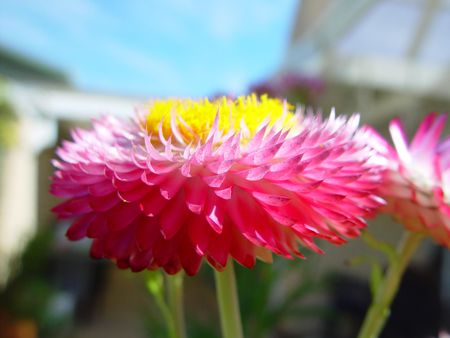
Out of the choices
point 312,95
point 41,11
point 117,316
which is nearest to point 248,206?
point 312,95

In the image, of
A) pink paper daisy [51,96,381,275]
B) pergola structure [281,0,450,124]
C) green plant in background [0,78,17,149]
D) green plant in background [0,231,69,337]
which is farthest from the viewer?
green plant in background [0,78,17,149]

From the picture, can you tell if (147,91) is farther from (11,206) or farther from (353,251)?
(353,251)

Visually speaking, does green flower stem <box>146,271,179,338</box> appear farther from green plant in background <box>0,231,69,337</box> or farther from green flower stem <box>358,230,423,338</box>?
green plant in background <box>0,231,69,337</box>

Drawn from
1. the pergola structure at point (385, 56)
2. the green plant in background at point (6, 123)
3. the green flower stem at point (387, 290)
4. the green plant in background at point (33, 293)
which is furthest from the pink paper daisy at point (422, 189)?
the green plant in background at point (6, 123)

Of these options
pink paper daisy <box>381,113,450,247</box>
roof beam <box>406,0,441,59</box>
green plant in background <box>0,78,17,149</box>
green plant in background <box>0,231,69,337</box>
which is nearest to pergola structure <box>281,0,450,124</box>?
roof beam <box>406,0,441,59</box>

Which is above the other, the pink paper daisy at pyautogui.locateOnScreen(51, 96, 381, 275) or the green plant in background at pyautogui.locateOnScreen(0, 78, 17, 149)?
the green plant in background at pyautogui.locateOnScreen(0, 78, 17, 149)

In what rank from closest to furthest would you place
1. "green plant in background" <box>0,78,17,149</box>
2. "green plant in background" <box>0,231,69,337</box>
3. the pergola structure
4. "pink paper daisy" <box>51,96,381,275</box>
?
"pink paper daisy" <box>51,96,381,275</box> < "green plant in background" <box>0,231,69,337</box> < the pergola structure < "green plant in background" <box>0,78,17,149</box>

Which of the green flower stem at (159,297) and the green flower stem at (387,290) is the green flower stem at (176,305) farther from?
the green flower stem at (387,290)
